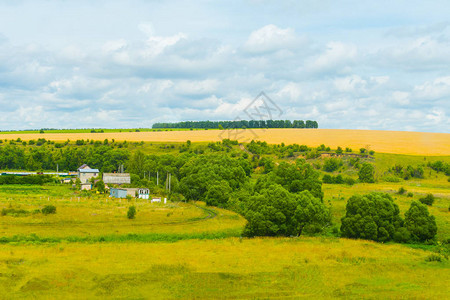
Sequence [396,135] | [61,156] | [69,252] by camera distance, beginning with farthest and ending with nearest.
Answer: [396,135] < [61,156] < [69,252]

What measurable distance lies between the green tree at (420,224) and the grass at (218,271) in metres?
5.76

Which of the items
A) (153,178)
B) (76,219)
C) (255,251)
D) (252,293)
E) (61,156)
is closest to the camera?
(252,293)

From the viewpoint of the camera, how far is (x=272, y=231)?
2069 inches

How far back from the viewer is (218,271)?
34906 mm

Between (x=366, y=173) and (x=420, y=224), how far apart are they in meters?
69.9

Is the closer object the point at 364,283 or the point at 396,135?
the point at 364,283

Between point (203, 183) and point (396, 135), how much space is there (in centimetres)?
11711

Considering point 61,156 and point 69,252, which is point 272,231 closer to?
point 69,252

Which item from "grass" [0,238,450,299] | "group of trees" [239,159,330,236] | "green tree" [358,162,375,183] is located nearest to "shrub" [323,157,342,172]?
"green tree" [358,162,375,183]

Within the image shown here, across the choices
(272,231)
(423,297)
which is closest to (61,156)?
(272,231)

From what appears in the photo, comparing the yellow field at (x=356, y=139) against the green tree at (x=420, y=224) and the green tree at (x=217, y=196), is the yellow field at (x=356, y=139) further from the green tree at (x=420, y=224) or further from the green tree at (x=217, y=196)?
the green tree at (x=420, y=224)

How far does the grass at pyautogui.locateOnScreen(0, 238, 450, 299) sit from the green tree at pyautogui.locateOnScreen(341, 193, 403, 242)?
189 inches

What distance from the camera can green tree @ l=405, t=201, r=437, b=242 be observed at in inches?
2009

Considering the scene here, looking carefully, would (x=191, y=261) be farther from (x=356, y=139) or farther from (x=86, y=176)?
(x=356, y=139)
